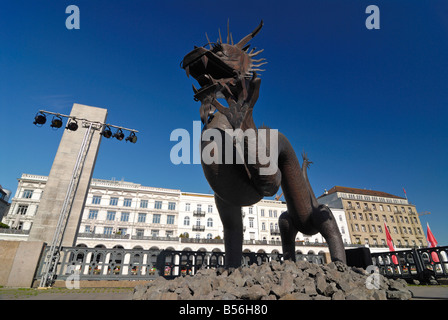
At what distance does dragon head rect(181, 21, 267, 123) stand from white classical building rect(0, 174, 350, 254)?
31.5 metres

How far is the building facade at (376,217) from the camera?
4383 centimetres

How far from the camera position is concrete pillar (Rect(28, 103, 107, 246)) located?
1162 centimetres

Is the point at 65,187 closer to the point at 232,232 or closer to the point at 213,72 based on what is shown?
the point at 232,232

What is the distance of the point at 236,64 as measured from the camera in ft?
11.1

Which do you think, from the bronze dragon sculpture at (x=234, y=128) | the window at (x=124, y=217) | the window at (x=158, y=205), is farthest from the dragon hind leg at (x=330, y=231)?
the window at (x=124, y=217)

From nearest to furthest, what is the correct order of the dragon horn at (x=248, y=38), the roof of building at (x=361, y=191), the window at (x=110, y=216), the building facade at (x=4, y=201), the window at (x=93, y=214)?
the dragon horn at (x=248, y=38) < the window at (x=93, y=214) < the window at (x=110, y=216) < the building facade at (x=4, y=201) < the roof of building at (x=361, y=191)

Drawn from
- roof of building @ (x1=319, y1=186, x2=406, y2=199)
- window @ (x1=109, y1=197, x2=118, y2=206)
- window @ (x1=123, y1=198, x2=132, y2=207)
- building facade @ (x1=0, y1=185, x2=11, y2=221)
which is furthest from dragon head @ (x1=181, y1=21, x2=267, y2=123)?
building facade @ (x1=0, y1=185, x2=11, y2=221)

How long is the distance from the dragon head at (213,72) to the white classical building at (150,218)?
3145cm

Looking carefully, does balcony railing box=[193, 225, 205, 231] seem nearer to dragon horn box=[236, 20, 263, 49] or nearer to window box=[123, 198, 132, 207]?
window box=[123, 198, 132, 207]

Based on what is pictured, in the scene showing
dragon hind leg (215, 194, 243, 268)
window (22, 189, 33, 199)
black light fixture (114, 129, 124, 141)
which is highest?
window (22, 189, 33, 199)

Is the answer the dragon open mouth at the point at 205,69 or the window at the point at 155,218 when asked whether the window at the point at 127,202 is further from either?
the dragon open mouth at the point at 205,69

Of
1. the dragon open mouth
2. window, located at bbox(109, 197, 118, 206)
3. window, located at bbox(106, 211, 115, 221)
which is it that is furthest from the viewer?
window, located at bbox(109, 197, 118, 206)

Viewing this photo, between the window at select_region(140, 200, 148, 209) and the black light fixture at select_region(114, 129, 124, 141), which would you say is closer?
the black light fixture at select_region(114, 129, 124, 141)

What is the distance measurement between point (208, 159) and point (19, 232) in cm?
3639
